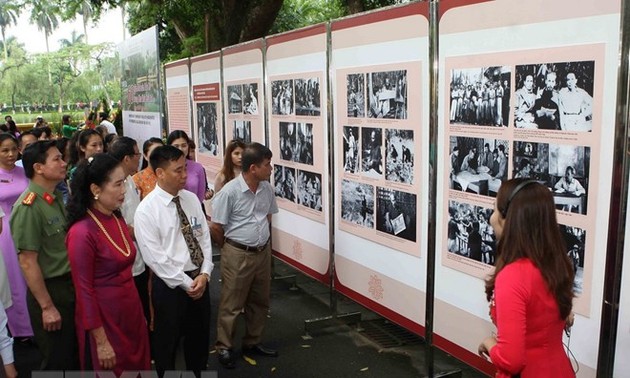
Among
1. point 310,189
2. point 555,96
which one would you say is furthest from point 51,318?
point 555,96

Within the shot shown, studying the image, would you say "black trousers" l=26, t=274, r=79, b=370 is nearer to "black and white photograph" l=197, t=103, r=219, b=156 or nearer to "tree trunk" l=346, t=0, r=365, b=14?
"black and white photograph" l=197, t=103, r=219, b=156

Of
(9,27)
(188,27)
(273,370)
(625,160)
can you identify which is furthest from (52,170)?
(9,27)

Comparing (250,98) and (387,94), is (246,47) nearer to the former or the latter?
(250,98)

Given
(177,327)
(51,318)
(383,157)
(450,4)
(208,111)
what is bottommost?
(177,327)

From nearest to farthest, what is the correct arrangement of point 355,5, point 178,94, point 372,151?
point 372,151, point 178,94, point 355,5

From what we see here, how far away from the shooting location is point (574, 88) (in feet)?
8.22

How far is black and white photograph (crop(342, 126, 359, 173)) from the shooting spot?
401 centimetres

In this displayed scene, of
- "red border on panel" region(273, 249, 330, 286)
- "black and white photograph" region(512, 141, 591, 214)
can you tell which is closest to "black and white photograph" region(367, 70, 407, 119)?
"black and white photograph" region(512, 141, 591, 214)

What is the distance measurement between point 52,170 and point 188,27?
10.5 metres

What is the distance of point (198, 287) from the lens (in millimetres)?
3078

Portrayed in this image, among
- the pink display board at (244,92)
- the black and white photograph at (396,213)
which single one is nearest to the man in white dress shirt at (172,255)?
the black and white photograph at (396,213)

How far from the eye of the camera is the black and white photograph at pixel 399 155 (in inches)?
138

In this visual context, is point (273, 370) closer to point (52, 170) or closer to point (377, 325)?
point (377, 325)

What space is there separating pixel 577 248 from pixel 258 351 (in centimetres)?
250
